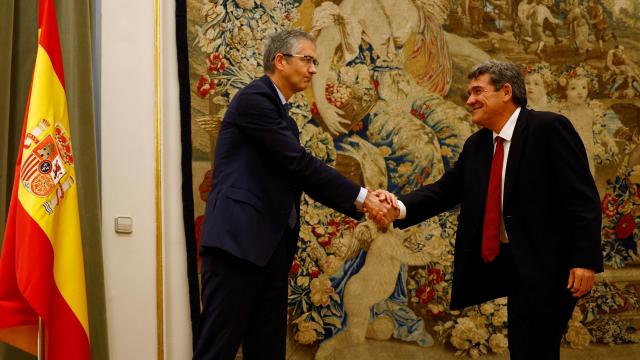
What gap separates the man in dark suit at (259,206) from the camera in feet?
8.47

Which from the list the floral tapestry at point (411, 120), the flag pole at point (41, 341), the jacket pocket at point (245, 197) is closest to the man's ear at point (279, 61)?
the jacket pocket at point (245, 197)

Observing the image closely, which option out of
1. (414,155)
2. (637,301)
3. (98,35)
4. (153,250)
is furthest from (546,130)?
(98,35)

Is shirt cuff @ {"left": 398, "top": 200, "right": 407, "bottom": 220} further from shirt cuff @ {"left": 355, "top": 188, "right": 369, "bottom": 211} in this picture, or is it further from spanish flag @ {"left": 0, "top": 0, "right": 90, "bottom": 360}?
spanish flag @ {"left": 0, "top": 0, "right": 90, "bottom": 360}

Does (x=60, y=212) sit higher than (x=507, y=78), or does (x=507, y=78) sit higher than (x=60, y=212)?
(x=507, y=78)

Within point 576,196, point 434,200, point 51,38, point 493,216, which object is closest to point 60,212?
point 51,38

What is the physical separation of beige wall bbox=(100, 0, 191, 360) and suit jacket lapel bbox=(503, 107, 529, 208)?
6.05 ft

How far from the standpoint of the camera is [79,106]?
3.31m

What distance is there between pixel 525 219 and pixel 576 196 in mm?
224

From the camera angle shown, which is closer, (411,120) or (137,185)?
(137,185)

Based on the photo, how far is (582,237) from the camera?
2596 millimetres

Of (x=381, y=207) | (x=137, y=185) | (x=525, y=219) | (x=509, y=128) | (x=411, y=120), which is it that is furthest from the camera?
(x=411, y=120)

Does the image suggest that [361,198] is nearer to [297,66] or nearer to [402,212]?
[402,212]

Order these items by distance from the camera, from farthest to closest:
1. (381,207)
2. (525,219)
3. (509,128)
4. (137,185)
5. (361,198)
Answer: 1. (137,185)
2. (381,207)
3. (361,198)
4. (509,128)
5. (525,219)

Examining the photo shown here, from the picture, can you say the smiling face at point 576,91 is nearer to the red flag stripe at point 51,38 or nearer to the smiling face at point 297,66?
the smiling face at point 297,66
